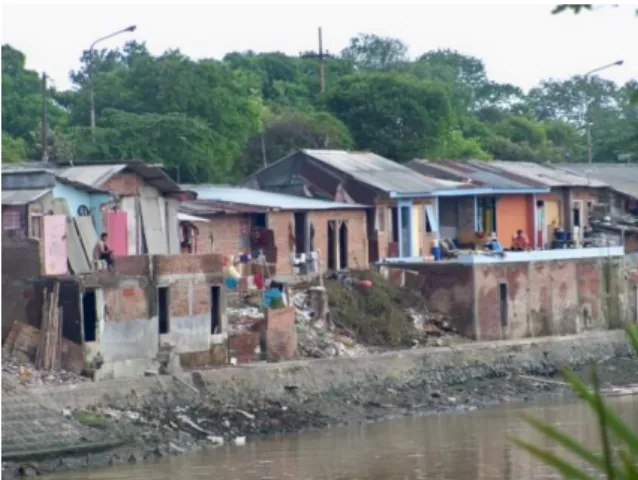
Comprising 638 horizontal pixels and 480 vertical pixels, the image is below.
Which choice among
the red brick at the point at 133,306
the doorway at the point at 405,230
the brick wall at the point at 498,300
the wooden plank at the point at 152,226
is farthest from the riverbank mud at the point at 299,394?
the doorway at the point at 405,230

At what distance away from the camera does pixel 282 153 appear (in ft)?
155

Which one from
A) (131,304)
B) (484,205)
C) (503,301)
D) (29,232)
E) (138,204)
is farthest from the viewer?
(484,205)

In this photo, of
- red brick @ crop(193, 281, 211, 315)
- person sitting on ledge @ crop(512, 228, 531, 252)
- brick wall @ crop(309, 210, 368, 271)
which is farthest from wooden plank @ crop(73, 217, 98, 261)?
person sitting on ledge @ crop(512, 228, 531, 252)

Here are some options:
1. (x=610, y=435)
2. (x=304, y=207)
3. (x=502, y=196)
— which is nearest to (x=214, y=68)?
(x=502, y=196)

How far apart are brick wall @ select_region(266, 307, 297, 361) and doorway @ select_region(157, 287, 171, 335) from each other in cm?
250

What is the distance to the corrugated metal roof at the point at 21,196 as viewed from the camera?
25062 mm

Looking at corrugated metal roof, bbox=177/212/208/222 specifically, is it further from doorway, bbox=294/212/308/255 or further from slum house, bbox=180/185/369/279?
doorway, bbox=294/212/308/255

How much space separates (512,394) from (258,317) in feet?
18.8

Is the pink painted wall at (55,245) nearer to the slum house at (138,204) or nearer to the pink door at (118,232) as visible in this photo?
the slum house at (138,204)

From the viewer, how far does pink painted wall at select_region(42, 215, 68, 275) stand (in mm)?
25250

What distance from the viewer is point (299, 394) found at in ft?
88.5

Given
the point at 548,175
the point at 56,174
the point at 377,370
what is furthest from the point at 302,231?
the point at 548,175

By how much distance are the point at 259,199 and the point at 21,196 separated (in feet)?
31.6

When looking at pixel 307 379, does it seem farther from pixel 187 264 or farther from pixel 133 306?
pixel 133 306
